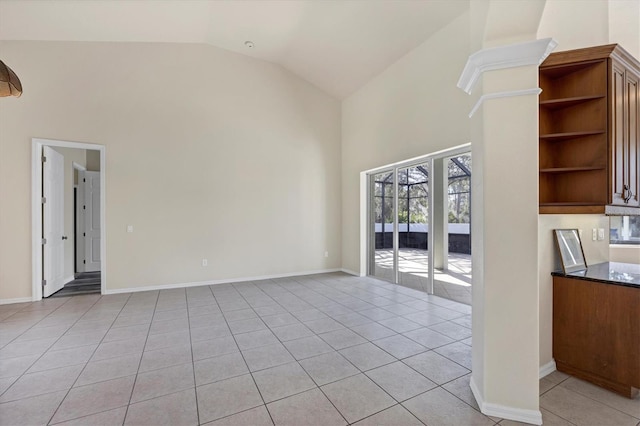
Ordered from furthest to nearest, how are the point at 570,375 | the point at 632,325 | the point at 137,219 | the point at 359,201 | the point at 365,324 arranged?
1. the point at 359,201
2. the point at 137,219
3. the point at 365,324
4. the point at 570,375
5. the point at 632,325

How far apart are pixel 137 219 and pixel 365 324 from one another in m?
4.38

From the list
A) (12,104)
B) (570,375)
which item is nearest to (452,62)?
(570,375)

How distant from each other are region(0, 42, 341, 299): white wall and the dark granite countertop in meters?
Result: 4.89

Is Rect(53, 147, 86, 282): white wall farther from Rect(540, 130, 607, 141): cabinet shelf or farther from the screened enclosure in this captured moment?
Rect(540, 130, 607, 141): cabinet shelf

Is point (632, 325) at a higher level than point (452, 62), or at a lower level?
lower

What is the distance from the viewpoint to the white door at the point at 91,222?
22.9 ft

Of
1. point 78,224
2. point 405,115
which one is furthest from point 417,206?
point 78,224

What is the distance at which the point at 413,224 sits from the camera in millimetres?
5531

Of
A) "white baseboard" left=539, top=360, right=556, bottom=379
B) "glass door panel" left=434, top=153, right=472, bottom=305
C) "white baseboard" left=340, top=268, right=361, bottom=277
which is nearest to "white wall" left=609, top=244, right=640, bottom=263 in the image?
"glass door panel" left=434, top=153, right=472, bottom=305

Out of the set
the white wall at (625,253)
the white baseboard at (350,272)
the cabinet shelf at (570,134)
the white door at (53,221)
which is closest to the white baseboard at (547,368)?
the cabinet shelf at (570,134)

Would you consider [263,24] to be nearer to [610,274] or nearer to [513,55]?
[513,55]

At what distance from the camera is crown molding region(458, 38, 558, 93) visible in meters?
1.84

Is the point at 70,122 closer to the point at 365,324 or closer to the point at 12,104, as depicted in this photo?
the point at 12,104

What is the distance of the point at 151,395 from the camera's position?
2158 mm
